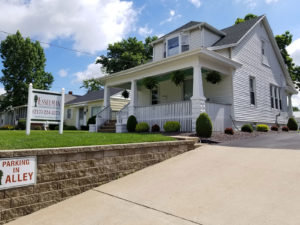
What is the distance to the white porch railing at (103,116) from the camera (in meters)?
13.2

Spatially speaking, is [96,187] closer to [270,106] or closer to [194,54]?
[194,54]

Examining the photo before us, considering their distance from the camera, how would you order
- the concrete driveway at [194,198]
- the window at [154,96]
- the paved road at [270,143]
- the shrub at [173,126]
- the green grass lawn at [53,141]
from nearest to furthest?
the concrete driveway at [194,198] < the green grass lawn at [53,141] < the paved road at [270,143] < the shrub at [173,126] < the window at [154,96]

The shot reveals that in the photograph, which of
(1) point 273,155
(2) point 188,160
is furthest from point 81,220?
(1) point 273,155

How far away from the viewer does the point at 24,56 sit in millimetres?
25328

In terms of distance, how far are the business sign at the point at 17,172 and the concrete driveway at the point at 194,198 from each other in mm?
453

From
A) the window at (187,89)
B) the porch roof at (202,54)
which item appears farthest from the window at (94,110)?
the window at (187,89)

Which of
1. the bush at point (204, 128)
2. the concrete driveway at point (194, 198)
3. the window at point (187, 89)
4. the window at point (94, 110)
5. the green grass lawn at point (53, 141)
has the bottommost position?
the concrete driveway at point (194, 198)

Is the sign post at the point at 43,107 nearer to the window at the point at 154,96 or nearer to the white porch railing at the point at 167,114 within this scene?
the white porch railing at the point at 167,114

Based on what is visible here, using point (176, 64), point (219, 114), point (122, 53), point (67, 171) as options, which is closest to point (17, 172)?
point (67, 171)

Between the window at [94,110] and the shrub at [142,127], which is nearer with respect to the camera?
the shrub at [142,127]

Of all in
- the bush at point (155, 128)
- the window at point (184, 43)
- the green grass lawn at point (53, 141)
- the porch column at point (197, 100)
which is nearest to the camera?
the green grass lawn at point (53, 141)

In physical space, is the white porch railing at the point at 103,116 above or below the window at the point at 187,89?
below

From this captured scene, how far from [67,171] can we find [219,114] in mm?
7805

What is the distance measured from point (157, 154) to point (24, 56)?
26.4m
